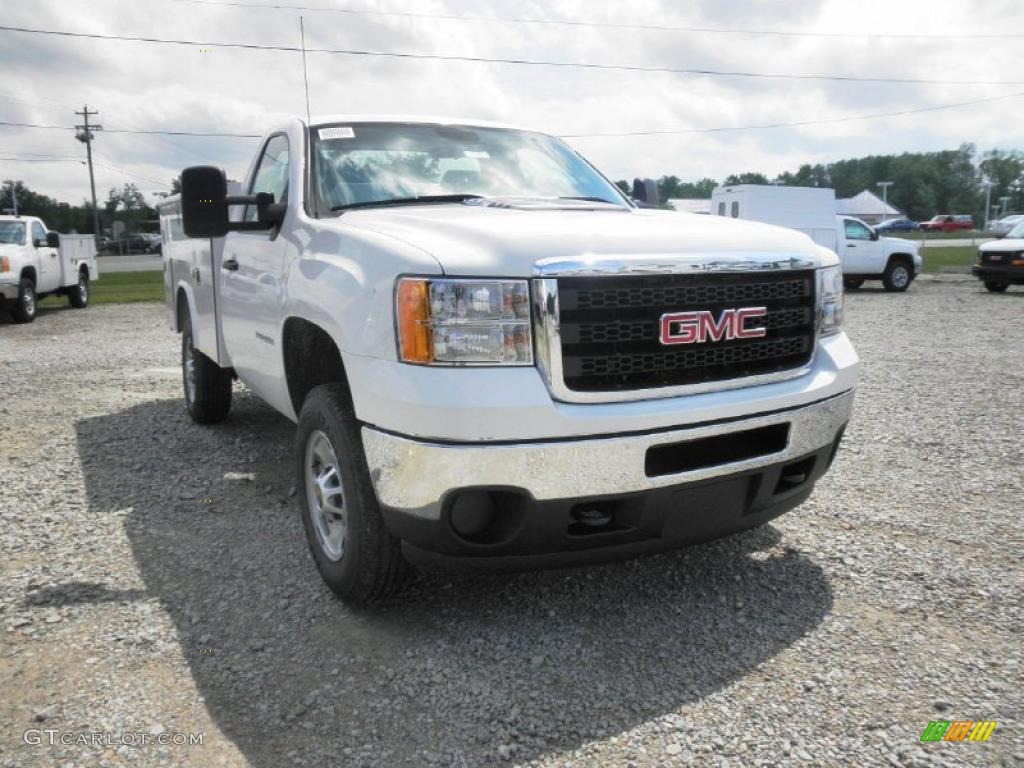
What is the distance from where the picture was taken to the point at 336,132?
161 inches

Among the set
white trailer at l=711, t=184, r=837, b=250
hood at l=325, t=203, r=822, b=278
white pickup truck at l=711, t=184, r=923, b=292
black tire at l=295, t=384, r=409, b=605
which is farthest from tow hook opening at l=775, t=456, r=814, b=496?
white trailer at l=711, t=184, r=837, b=250

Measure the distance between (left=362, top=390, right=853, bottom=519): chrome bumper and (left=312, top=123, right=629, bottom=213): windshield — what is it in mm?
1494

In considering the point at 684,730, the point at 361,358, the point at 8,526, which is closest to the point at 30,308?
the point at 8,526

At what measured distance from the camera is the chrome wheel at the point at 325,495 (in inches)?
127

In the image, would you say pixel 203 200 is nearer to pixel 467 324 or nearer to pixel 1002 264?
pixel 467 324

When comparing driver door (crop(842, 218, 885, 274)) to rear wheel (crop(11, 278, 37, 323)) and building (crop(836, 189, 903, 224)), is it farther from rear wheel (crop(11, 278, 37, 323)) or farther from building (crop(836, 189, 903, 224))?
building (crop(836, 189, 903, 224))

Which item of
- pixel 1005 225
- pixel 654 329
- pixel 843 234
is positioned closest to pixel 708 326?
pixel 654 329

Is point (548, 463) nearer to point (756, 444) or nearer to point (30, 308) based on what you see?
point (756, 444)

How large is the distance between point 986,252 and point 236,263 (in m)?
18.4

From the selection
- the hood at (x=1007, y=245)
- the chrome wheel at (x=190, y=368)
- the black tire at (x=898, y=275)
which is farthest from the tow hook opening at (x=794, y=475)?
the black tire at (x=898, y=275)

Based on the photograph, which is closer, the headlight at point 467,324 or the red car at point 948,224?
the headlight at point 467,324

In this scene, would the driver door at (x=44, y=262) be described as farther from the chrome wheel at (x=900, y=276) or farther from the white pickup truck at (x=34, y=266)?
the chrome wheel at (x=900, y=276)

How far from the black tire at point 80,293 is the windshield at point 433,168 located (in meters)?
16.1

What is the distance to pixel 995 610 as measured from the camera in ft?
10.4
